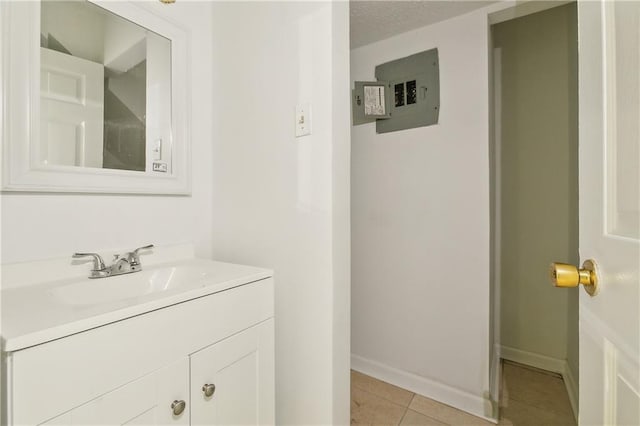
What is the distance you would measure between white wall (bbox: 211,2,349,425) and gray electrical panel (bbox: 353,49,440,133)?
0.78m

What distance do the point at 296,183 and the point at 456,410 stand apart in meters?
1.52

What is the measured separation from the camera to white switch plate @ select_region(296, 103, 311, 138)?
1075mm

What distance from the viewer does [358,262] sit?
6.55 feet

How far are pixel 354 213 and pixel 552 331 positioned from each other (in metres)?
1.52

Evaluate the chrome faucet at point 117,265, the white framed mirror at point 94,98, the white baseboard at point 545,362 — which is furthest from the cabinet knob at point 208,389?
the white baseboard at point 545,362

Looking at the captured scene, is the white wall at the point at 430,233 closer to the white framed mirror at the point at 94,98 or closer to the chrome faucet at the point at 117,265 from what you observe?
the white framed mirror at the point at 94,98

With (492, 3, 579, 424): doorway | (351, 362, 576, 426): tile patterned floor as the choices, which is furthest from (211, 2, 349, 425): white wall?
(492, 3, 579, 424): doorway

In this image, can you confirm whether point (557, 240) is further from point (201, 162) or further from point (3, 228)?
point (3, 228)

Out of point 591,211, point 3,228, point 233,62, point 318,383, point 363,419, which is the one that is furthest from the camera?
point 363,419

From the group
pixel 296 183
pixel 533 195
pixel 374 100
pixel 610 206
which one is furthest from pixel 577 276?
pixel 533 195

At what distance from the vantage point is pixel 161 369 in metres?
0.73

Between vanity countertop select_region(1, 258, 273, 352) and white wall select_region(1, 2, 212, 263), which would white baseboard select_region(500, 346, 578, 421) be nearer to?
vanity countertop select_region(1, 258, 273, 352)

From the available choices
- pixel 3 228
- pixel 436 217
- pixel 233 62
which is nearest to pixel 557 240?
pixel 436 217

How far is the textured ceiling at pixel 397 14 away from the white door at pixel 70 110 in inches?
49.5
